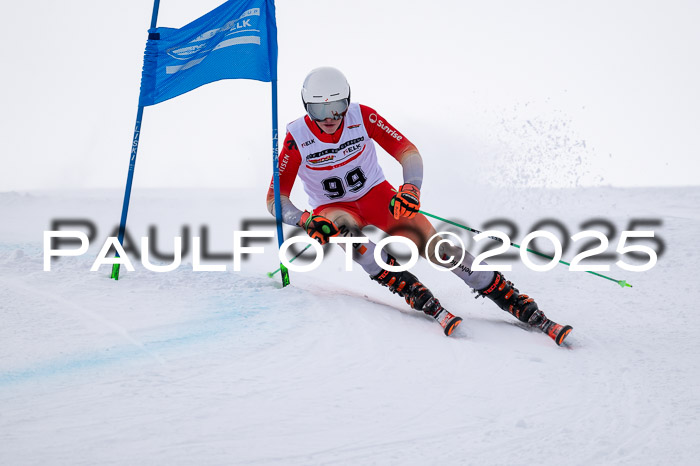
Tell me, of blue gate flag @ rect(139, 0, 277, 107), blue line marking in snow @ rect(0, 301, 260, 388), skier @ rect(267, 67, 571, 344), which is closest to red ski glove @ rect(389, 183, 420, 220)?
skier @ rect(267, 67, 571, 344)

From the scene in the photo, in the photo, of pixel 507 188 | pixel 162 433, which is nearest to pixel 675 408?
pixel 162 433

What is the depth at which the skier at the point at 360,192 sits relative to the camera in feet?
15.5

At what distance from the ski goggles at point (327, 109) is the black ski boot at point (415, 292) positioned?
1.16 meters

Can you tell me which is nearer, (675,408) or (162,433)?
(162,433)

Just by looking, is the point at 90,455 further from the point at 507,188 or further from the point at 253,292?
the point at 507,188

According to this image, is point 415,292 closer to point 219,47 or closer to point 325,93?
point 325,93

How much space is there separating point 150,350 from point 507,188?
641 centimetres

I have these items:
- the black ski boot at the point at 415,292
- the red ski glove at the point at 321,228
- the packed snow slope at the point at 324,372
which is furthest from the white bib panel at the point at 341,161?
the packed snow slope at the point at 324,372

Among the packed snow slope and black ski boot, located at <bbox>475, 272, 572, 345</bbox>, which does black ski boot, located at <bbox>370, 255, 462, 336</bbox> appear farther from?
black ski boot, located at <bbox>475, 272, 572, 345</bbox>

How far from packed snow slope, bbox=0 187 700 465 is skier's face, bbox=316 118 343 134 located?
1279 mm

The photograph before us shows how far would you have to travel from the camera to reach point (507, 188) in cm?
905

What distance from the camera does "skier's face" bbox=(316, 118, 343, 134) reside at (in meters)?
4.79

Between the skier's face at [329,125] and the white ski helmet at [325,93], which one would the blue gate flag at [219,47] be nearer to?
the white ski helmet at [325,93]

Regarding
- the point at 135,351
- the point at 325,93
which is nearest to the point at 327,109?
the point at 325,93
